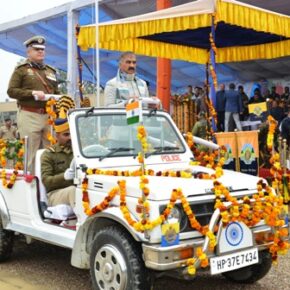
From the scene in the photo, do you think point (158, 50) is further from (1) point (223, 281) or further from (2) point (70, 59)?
(1) point (223, 281)

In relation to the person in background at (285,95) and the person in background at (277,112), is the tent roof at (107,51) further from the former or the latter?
the person in background at (277,112)

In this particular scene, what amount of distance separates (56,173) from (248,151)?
357 cm

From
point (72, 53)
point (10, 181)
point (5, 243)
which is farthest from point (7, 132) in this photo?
point (10, 181)

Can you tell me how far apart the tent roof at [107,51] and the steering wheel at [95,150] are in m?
8.73

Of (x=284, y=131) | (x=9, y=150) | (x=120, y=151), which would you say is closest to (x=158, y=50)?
(x=284, y=131)

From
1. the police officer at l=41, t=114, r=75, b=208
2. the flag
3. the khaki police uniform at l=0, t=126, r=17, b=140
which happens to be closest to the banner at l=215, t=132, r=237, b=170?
the police officer at l=41, t=114, r=75, b=208

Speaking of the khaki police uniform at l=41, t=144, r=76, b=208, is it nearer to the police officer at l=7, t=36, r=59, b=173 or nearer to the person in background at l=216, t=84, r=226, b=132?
the police officer at l=7, t=36, r=59, b=173

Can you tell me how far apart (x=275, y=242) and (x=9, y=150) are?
3.37 meters

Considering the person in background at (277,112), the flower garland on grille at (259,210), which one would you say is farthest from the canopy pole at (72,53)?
the flower garland on grille at (259,210)

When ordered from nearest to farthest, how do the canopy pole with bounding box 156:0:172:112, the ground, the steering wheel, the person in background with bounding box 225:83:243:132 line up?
the steering wheel
the ground
the canopy pole with bounding box 156:0:172:112
the person in background with bounding box 225:83:243:132

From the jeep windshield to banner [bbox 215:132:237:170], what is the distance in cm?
273

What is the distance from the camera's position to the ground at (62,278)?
4.69m

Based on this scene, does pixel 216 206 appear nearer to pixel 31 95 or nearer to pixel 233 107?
pixel 31 95

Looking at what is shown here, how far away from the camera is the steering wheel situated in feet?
14.9
